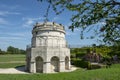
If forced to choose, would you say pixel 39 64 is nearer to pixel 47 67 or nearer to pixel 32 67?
pixel 32 67

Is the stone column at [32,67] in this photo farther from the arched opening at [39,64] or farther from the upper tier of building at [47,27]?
the upper tier of building at [47,27]

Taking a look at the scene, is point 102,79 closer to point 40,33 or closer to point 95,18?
point 95,18

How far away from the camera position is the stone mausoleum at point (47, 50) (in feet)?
117

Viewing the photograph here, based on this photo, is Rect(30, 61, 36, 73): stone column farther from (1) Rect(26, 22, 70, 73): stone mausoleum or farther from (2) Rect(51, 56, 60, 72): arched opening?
(2) Rect(51, 56, 60, 72): arched opening

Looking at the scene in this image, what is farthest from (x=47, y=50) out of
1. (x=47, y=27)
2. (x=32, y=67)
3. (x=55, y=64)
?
(x=47, y=27)

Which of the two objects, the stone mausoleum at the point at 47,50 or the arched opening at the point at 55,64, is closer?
the stone mausoleum at the point at 47,50

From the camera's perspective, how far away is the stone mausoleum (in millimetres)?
35531

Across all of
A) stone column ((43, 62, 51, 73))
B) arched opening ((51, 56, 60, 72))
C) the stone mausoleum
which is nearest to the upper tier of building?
the stone mausoleum

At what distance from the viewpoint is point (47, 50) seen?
35.6m

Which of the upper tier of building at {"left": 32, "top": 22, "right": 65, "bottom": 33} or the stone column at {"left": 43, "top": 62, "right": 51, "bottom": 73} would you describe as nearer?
the stone column at {"left": 43, "top": 62, "right": 51, "bottom": 73}

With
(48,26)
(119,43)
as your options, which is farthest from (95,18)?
(48,26)

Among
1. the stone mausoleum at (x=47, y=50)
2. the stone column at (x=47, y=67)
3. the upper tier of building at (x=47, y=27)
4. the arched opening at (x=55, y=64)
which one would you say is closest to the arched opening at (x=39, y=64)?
the stone mausoleum at (x=47, y=50)

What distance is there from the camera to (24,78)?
1577cm

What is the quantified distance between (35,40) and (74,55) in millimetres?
15035
